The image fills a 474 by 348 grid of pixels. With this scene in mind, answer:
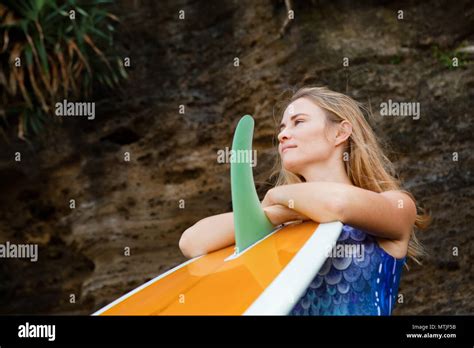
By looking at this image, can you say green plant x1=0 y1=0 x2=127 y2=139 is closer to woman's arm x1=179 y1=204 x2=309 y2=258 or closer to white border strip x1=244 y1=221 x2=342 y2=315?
woman's arm x1=179 y1=204 x2=309 y2=258

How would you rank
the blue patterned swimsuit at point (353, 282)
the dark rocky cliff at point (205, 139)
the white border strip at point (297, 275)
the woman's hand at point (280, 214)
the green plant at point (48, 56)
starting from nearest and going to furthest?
1. the white border strip at point (297, 275)
2. the blue patterned swimsuit at point (353, 282)
3. the woman's hand at point (280, 214)
4. the dark rocky cliff at point (205, 139)
5. the green plant at point (48, 56)

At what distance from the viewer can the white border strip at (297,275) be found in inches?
48.3

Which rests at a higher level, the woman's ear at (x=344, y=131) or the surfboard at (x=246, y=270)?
the woman's ear at (x=344, y=131)

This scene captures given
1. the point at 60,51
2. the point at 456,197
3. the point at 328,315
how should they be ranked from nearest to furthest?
the point at 328,315 < the point at 456,197 < the point at 60,51

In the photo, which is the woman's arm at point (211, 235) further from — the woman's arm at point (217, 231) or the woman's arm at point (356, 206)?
the woman's arm at point (356, 206)

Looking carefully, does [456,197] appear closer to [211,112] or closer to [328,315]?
[211,112]

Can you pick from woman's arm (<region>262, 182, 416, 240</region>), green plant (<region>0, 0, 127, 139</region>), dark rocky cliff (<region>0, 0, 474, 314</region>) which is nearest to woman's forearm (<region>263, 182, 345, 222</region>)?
woman's arm (<region>262, 182, 416, 240</region>)

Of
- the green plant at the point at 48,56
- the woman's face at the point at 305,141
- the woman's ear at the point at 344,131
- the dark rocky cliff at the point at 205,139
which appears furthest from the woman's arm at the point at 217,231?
the green plant at the point at 48,56

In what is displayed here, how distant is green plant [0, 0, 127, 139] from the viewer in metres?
3.86

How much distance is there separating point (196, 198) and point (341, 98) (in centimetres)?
206

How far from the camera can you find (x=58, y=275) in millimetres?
3842

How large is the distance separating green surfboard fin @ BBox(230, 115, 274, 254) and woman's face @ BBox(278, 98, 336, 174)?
0.50ft

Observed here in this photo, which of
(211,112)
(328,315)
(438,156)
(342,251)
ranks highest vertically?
(211,112)

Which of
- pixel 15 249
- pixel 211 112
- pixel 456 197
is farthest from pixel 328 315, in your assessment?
pixel 15 249
